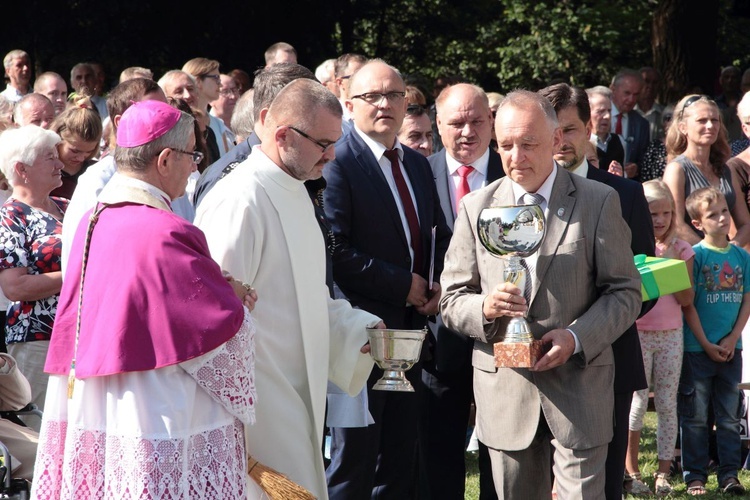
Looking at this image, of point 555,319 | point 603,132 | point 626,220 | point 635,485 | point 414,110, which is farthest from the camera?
point 603,132

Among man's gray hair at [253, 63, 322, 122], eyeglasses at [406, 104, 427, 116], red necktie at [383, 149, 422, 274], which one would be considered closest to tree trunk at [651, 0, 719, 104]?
eyeglasses at [406, 104, 427, 116]

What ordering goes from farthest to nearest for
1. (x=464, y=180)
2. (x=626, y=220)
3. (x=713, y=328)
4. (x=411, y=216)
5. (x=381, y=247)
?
(x=713, y=328) → (x=464, y=180) → (x=411, y=216) → (x=381, y=247) → (x=626, y=220)

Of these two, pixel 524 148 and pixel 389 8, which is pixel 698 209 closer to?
pixel 524 148

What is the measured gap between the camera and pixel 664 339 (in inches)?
309

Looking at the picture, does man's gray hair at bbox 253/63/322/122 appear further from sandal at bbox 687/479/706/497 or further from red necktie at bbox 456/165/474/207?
sandal at bbox 687/479/706/497

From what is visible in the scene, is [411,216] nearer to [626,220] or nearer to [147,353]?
[626,220]

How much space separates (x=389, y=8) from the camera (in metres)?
21.9

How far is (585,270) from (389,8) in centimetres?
1750

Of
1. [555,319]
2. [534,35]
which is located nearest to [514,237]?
[555,319]

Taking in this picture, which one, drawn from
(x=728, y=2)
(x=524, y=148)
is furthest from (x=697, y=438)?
(x=728, y=2)

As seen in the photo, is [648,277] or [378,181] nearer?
[648,277]

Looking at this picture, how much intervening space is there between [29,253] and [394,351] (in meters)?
2.44

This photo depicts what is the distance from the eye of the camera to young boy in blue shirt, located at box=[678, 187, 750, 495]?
7.96m

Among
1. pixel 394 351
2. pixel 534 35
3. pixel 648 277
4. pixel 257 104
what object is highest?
pixel 534 35
